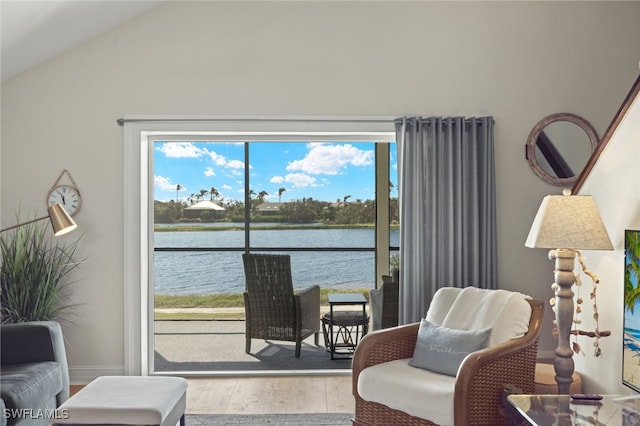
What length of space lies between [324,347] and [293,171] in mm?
1362

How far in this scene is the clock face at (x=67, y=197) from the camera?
4047mm

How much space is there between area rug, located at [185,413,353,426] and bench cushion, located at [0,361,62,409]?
0.79 m

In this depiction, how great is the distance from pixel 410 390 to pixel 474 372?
0.33 meters

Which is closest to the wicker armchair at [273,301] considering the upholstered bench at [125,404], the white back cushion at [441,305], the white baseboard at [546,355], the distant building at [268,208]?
the distant building at [268,208]

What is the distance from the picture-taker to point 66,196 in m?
4.05

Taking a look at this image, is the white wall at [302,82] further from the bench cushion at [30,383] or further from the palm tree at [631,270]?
the palm tree at [631,270]

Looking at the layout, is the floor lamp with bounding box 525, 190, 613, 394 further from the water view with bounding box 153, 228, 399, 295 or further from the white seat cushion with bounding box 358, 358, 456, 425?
the water view with bounding box 153, 228, 399, 295

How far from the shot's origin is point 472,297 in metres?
3.30

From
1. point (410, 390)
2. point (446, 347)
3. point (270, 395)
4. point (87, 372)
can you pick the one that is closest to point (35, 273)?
point (87, 372)

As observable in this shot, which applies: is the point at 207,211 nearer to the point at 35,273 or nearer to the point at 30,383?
the point at 35,273

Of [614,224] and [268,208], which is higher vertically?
[268,208]

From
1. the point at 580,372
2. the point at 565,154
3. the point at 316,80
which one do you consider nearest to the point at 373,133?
the point at 316,80

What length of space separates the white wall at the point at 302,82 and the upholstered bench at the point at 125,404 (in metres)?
1.47

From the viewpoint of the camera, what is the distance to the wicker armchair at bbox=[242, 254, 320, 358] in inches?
167
